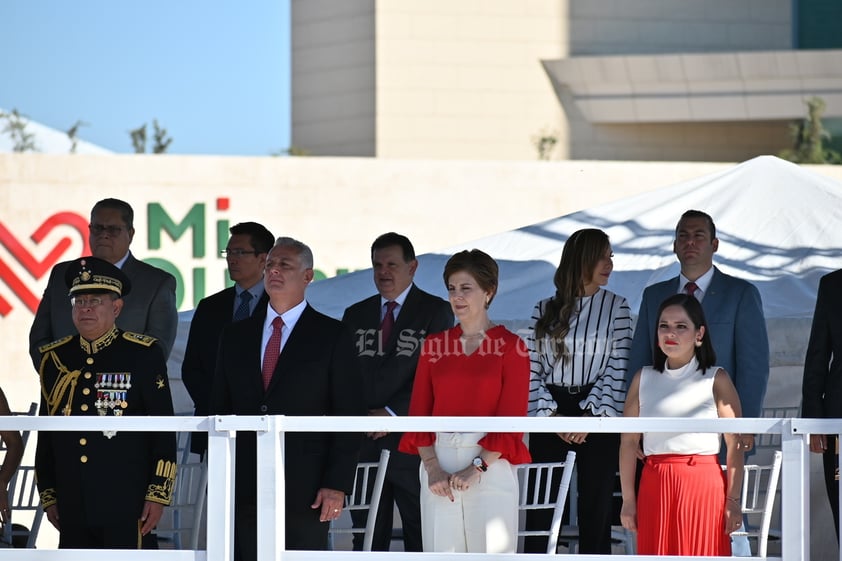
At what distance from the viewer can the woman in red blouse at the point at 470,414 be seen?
4594 millimetres

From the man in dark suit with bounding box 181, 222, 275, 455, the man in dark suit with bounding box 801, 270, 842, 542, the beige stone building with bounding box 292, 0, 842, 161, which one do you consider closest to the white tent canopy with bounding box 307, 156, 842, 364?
the man in dark suit with bounding box 181, 222, 275, 455

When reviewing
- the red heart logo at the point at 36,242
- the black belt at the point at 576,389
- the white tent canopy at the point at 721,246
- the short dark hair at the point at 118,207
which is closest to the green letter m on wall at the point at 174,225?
the red heart logo at the point at 36,242

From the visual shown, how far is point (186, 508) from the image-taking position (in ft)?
21.3

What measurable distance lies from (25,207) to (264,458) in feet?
45.0

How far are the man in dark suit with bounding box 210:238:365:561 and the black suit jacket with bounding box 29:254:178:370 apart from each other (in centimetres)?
138

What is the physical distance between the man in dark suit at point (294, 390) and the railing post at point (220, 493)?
41 centimetres

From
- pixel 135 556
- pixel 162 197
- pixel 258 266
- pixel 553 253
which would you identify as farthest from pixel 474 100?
pixel 135 556

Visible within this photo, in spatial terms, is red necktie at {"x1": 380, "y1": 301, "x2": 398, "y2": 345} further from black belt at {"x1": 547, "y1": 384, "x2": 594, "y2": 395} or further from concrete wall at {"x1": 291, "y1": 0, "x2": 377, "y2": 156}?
concrete wall at {"x1": 291, "y1": 0, "x2": 377, "y2": 156}

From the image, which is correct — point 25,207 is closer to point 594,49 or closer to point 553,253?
point 553,253

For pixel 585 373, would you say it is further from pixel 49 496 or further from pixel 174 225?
pixel 174 225

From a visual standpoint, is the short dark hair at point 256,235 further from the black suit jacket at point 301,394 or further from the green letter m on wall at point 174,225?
the green letter m on wall at point 174,225

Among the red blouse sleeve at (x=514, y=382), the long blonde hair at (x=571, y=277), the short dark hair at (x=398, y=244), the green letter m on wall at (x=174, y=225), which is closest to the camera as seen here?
the red blouse sleeve at (x=514, y=382)

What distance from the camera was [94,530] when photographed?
15.7 feet

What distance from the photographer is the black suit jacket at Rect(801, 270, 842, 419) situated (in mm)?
5293
